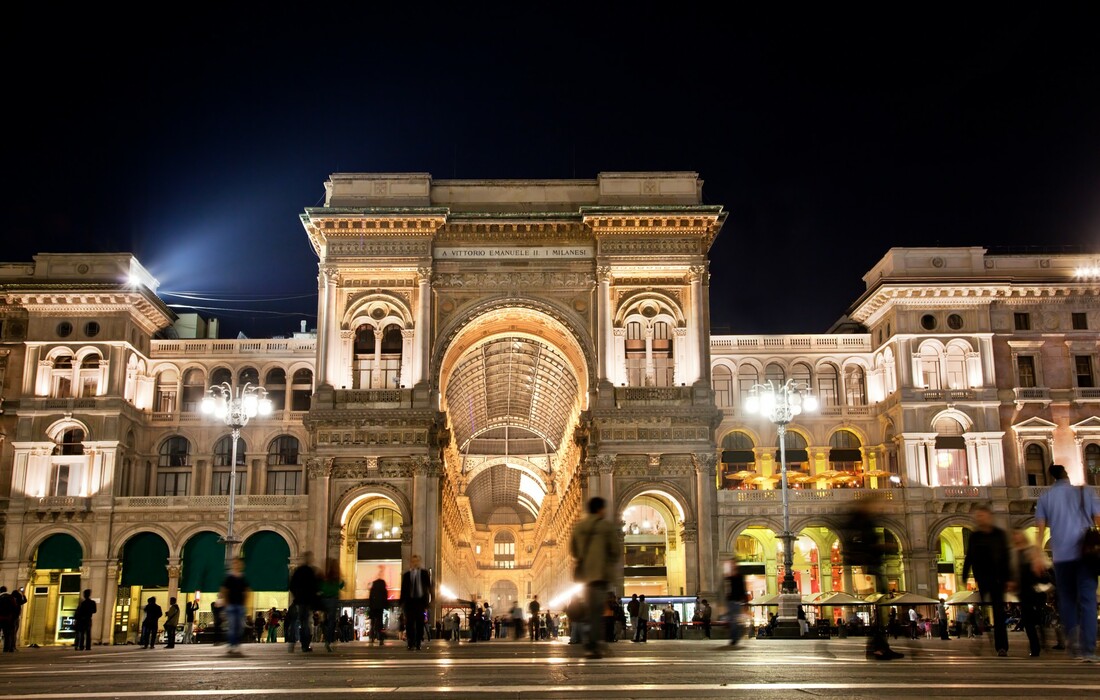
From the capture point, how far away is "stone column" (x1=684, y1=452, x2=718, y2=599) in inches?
1735

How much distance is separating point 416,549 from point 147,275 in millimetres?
25601

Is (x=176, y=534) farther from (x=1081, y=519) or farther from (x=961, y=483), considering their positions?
(x=1081, y=519)

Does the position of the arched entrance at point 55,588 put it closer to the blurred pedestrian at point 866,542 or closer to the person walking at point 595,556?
the person walking at point 595,556

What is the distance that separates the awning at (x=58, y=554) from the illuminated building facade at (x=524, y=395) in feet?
0.32

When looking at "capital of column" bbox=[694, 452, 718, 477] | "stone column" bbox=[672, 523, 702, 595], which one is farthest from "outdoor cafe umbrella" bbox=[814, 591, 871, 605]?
"capital of column" bbox=[694, 452, 718, 477]

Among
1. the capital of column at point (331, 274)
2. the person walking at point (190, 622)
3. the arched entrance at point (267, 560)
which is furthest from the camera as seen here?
the arched entrance at point (267, 560)

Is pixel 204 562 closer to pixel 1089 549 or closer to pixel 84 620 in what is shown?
pixel 84 620

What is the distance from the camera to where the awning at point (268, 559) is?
179 feet

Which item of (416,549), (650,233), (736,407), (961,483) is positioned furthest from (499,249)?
(961,483)

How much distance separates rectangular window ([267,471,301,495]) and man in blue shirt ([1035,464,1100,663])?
50399mm

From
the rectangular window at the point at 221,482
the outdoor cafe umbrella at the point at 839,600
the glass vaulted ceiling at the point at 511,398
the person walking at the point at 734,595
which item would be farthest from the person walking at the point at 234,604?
the rectangular window at the point at 221,482

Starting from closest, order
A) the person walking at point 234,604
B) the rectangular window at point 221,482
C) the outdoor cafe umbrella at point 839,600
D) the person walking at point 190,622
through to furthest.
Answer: the person walking at point 234,604
the outdoor cafe umbrella at point 839,600
the person walking at point 190,622
the rectangular window at point 221,482

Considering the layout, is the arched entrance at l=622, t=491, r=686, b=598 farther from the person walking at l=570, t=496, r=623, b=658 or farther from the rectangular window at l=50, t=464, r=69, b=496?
the person walking at l=570, t=496, r=623, b=658

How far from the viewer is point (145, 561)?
2136 inches
